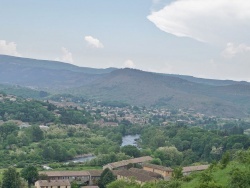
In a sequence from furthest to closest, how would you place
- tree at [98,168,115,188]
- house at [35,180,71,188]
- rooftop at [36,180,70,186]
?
tree at [98,168,115,188]
rooftop at [36,180,70,186]
house at [35,180,71,188]

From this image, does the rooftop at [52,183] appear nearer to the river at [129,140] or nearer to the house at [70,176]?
the house at [70,176]

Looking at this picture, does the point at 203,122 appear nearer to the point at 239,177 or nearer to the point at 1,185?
the point at 1,185

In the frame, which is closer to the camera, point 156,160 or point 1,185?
point 1,185

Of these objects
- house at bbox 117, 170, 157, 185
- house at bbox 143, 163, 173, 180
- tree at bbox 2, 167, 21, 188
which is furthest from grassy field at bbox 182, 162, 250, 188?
tree at bbox 2, 167, 21, 188

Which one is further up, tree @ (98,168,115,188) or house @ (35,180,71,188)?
tree @ (98,168,115,188)

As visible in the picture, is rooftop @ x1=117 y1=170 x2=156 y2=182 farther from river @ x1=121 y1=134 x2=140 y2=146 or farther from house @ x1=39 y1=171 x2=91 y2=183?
river @ x1=121 y1=134 x2=140 y2=146

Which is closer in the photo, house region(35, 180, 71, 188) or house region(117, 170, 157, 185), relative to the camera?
house region(35, 180, 71, 188)

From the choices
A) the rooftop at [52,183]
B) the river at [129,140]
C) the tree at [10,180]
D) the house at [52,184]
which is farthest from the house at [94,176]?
the river at [129,140]

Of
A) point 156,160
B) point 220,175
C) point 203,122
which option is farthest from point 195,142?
point 203,122
